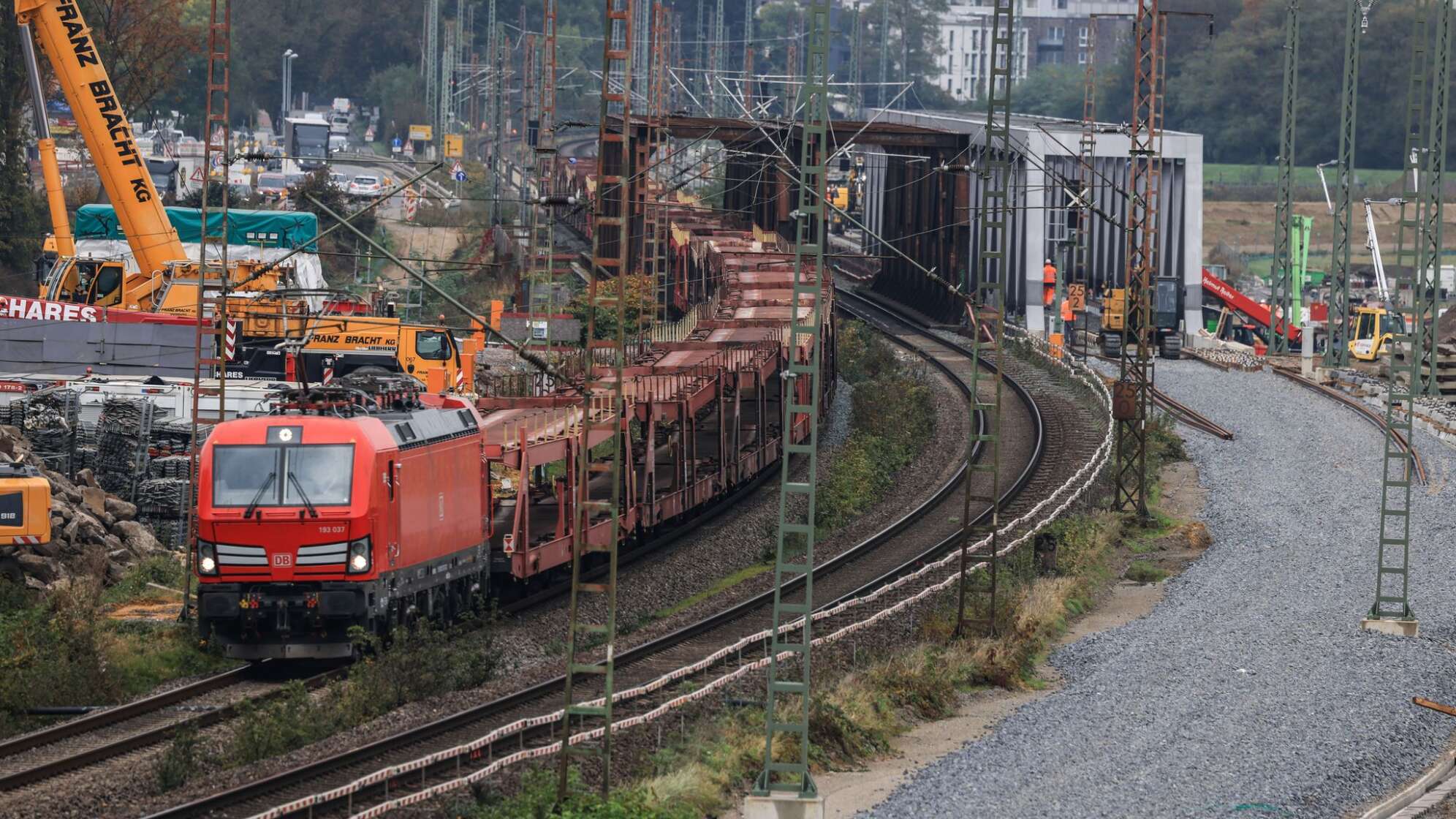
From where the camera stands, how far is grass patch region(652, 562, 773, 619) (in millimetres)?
30094

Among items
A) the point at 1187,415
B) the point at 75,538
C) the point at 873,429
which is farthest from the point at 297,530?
the point at 1187,415

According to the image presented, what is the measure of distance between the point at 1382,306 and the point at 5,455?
205 ft

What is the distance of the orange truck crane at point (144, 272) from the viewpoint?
41.8 meters

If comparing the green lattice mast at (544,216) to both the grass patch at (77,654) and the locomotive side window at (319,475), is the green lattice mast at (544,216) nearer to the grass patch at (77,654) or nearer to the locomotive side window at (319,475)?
the locomotive side window at (319,475)

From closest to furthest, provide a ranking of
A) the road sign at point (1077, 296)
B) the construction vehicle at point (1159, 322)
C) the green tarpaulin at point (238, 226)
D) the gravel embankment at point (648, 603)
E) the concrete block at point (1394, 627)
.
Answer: the gravel embankment at point (648, 603)
the concrete block at point (1394, 627)
the green tarpaulin at point (238, 226)
the construction vehicle at point (1159, 322)
the road sign at point (1077, 296)

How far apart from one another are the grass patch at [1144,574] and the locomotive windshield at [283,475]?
15415 mm

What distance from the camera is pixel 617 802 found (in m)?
16.1

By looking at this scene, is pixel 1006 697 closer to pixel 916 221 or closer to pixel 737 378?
pixel 737 378

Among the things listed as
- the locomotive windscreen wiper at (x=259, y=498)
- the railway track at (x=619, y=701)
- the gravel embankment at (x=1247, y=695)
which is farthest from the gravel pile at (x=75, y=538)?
the gravel embankment at (x=1247, y=695)

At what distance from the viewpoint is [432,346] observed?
42.2m

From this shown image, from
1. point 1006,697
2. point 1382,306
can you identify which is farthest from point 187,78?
point 1006,697

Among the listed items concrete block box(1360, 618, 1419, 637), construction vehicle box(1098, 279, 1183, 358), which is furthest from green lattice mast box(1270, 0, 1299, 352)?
concrete block box(1360, 618, 1419, 637)

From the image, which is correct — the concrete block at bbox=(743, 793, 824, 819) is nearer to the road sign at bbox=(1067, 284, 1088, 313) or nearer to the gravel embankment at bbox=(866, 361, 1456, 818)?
the gravel embankment at bbox=(866, 361, 1456, 818)

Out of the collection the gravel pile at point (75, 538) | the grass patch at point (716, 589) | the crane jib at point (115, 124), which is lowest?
the grass patch at point (716, 589)
